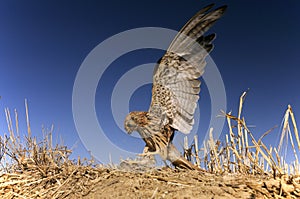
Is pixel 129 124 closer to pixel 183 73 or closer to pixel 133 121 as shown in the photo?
pixel 133 121

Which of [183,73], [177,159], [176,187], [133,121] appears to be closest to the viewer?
[176,187]

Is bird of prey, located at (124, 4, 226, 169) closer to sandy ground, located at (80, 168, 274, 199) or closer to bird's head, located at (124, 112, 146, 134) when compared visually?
bird's head, located at (124, 112, 146, 134)

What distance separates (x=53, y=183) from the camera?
2404 millimetres

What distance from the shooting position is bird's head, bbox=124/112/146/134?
386cm

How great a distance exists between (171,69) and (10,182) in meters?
2.48

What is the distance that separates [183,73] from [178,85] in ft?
0.61

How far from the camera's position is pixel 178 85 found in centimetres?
412

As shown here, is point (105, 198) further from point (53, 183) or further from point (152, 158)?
point (152, 158)

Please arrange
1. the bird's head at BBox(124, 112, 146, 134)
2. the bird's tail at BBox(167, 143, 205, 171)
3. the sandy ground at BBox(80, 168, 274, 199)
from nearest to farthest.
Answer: the sandy ground at BBox(80, 168, 274, 199) → the bird's tail at BBox(167, 143, 205, 171) → the bird's head at BBox(124, 112, 146, 134)

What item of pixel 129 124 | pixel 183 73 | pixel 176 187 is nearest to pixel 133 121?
pixel 129 124

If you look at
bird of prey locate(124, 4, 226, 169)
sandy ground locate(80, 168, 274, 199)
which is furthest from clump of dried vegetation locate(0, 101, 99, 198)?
bird of prey locate(124, 4, 226, 169)

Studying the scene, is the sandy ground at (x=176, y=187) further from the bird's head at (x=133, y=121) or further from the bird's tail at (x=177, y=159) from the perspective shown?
the bird's head at (x=133, y=121)

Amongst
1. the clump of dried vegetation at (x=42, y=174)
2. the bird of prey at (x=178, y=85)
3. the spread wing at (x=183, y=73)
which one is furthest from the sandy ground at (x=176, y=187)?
the spread wing at (x=183, y=73)

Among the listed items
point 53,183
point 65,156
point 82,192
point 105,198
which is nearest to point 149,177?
point 105,198
